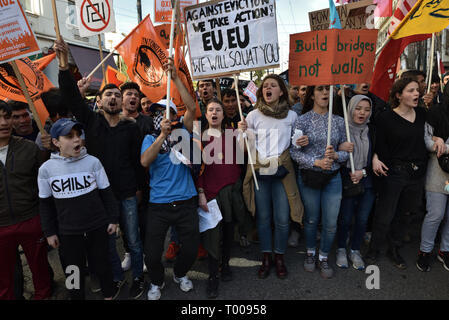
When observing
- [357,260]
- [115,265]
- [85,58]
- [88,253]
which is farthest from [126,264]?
[85,58]

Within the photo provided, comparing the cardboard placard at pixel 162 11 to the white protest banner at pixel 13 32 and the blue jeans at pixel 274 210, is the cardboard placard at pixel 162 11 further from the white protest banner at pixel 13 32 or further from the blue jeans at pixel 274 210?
the blue jeans at pixel 274 210

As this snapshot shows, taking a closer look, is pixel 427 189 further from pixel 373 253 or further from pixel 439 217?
pixel 373 253

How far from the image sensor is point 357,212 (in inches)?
130

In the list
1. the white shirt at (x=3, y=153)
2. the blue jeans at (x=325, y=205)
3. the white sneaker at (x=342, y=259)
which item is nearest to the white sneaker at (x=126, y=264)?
the white shirt at (x=3, y=153)

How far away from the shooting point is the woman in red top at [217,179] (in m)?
2.88

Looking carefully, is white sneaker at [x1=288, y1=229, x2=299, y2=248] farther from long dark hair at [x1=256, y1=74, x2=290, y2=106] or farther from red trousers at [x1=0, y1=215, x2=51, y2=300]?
red trousers at [x1=0, y1=215, x2=51, y2=300]

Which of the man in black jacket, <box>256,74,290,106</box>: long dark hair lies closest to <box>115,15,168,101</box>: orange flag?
<box>256,74,290,106</box>: long dark hair

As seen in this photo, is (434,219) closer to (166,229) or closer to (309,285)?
(309,285)

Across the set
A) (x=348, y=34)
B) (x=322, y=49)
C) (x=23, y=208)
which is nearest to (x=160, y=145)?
(x=23, y=208)

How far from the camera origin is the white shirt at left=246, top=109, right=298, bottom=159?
9.77 ft

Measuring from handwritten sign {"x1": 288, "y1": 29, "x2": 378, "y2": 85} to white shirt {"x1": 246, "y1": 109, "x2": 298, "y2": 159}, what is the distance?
1.63ft

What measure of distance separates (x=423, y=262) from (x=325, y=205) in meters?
1.34

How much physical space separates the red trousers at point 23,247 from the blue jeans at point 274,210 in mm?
2218

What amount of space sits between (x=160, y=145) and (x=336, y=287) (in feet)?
7.60
